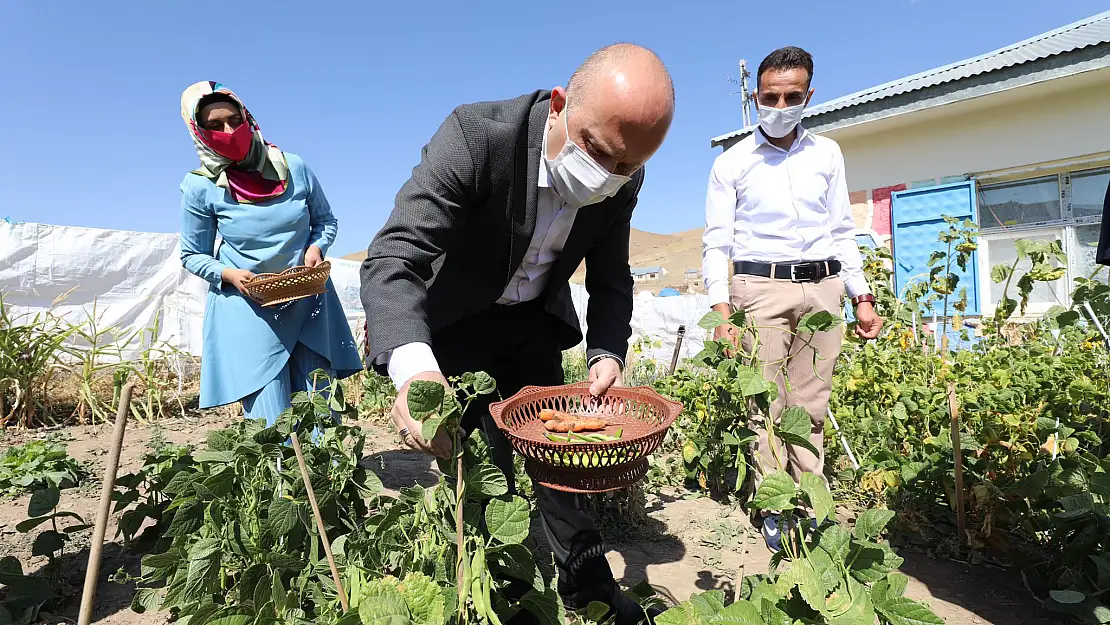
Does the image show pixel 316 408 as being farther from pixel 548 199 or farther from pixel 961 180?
pixel 961 180

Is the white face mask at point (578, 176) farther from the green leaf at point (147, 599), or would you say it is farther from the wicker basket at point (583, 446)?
the green leaf at point (147, 599)

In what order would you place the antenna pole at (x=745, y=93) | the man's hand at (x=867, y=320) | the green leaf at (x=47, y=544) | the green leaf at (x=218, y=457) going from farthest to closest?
the antenna pole at (x=745, y=93)
the man's hand at (x=867, y=320)
the green leaf at (x=47, y=544)
the green leaf at (x=218, y=457)

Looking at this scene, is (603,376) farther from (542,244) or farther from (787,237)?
(787,237)

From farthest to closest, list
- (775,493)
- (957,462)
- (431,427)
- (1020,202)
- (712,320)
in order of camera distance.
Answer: (1020,202), (957,462), (712,320), (775,493), (431,427)

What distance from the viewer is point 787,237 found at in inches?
101

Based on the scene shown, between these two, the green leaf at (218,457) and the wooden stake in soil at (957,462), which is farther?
the wooden stake in soil at (957,462)

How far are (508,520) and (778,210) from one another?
1.90 meters

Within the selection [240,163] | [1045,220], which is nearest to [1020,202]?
[1045,220]

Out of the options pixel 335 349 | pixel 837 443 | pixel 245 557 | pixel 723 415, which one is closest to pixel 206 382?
pixel 335 349

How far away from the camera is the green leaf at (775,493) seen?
1.10m

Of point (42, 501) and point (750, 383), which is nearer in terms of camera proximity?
point (750, 383)

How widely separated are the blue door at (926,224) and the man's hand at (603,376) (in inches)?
205

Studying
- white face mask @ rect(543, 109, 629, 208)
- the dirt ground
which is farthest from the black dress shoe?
white face mask @ rect(543, 109, 629, 208)

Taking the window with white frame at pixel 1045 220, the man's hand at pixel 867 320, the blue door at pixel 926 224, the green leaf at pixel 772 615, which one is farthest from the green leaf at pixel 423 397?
the blue door at pixel 926 224
